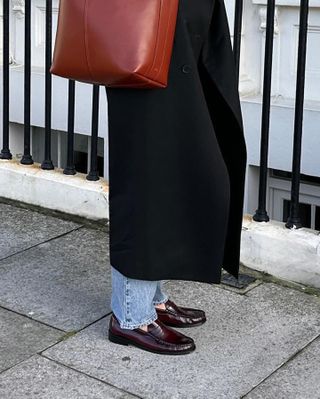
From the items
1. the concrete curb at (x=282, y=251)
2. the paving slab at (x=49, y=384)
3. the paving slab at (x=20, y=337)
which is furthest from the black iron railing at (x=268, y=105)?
the paving slab at (x=49, y=384)

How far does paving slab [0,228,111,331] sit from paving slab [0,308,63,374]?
0.06 metres

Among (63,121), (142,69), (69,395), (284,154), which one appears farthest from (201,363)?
(63,121)

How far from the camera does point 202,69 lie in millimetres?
3729

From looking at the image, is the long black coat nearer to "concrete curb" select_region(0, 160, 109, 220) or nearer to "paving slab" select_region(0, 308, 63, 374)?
"paving slab" select_region(0, 308, 63, 374)

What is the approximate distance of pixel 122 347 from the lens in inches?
154

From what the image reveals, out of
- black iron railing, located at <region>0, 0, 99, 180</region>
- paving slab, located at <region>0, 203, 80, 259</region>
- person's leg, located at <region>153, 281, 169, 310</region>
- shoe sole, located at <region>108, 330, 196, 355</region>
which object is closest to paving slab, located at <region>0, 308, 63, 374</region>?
shoe sole, located at <region>108, 330, 196, 355</region>

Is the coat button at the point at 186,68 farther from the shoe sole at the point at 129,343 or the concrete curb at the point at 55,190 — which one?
the concrete curb at the point at 55,190

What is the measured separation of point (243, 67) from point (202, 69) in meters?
2.76

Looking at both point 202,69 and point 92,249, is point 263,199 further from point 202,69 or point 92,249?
point 202,69

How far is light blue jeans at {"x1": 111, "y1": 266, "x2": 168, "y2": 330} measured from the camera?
3824mm

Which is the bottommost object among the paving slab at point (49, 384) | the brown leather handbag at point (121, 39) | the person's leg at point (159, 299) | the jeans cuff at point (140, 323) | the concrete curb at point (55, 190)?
the paving slab at point (49, 384)

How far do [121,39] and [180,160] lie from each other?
1.70ft

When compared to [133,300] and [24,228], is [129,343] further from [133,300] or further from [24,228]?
[24,228]

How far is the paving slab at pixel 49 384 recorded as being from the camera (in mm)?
3562
